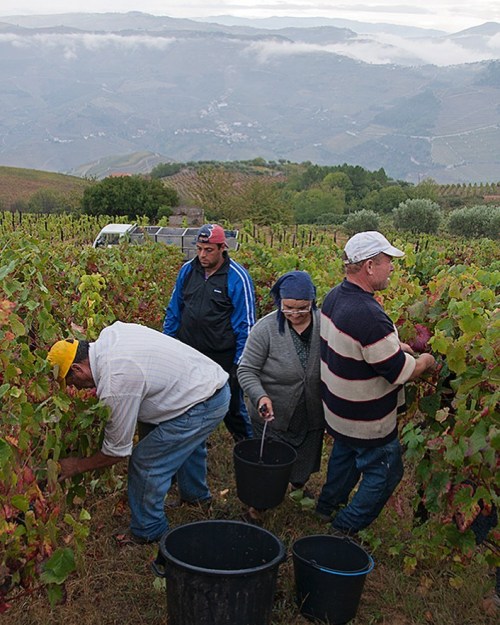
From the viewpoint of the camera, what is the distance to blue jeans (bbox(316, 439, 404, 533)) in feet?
11.6

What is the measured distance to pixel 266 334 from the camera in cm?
391

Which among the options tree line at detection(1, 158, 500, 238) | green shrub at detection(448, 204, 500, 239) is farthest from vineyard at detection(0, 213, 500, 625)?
green shrub at detection(448, 204, 500, 239)

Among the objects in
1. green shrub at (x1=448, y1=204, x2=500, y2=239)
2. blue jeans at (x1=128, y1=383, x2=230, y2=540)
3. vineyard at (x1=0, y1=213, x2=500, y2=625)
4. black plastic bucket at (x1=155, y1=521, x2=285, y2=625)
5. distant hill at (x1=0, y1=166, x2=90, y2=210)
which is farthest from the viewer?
distant hill at (x1=0, y1=166, x2=90, y2=210)

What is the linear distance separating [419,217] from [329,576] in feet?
125

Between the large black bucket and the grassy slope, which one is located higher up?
→ the large black bucket

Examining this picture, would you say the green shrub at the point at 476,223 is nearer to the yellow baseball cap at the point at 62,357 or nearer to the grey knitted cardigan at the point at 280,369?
the grey knitted cardigan at the point at 280,369

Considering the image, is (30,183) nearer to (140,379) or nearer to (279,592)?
(140,379)

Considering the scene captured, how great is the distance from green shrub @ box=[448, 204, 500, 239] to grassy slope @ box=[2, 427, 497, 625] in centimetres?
3523

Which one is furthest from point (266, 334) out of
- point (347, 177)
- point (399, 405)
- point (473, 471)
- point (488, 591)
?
point (347, 177)

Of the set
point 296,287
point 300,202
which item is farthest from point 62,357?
point 300,202

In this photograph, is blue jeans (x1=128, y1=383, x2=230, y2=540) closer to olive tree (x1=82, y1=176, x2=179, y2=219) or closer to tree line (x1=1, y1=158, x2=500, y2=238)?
tree line (x1=1, y1=158, x2=500, y2=238)

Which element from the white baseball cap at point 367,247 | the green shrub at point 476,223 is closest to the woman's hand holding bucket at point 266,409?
the white baseball cap at point 367,247

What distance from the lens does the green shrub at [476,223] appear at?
36.8m

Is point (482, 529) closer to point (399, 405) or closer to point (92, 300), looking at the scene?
point (399, 405)
